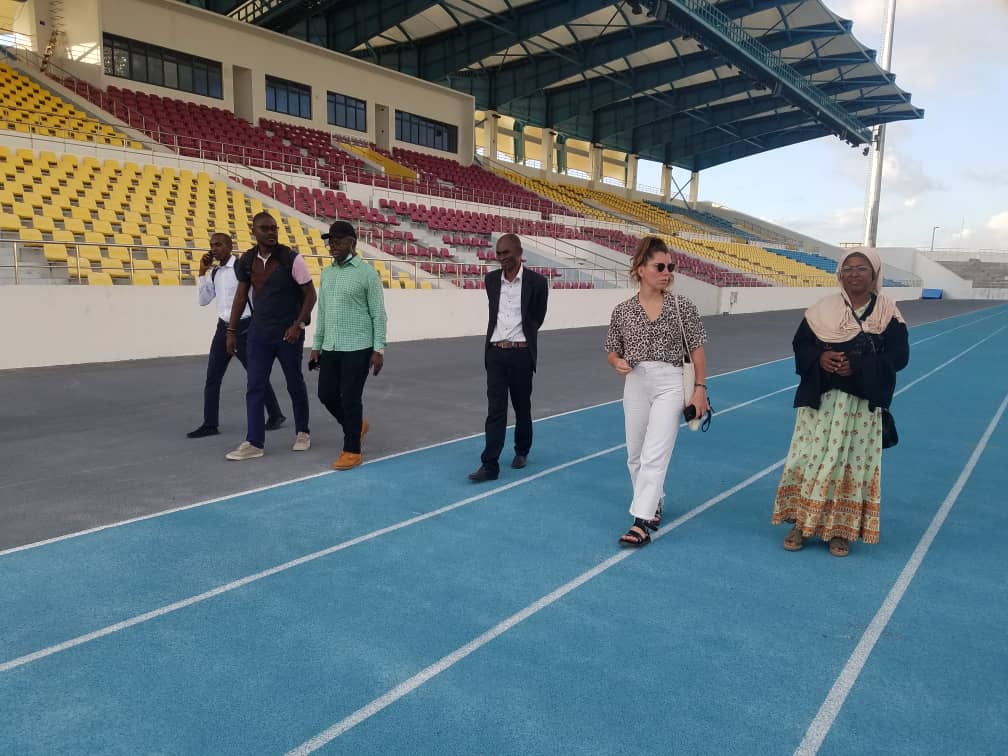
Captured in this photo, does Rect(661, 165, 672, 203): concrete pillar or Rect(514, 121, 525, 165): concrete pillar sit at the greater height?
Rect(514, 121, 525, 165): concrete pillar

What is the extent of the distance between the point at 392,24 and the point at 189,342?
23286 millimetres

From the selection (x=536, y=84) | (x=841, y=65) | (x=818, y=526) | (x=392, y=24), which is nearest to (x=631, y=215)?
(x=536, y=84)

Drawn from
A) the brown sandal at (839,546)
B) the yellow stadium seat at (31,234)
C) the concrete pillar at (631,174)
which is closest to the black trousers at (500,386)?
the brown sandal at (839,546)

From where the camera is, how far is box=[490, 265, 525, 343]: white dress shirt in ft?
18.7

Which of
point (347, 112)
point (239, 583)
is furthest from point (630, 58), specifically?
point (239, 583)

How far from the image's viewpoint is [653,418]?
4289 millimetres

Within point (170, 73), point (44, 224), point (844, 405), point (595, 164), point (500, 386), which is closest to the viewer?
point (844, 405)

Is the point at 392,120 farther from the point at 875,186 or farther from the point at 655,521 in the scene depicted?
the point at 875,186

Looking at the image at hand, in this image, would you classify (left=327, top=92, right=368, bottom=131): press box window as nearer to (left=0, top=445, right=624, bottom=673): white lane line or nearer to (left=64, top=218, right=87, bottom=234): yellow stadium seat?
(left=64, top=218, right=87, bottom=234): yellow stadium seat

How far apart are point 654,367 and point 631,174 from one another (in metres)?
53.2

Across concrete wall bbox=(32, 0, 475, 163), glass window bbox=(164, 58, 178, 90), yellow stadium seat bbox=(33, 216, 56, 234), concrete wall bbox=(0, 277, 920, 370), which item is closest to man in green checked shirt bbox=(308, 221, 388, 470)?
concrete wall bbox=(0, 277, 920, 370)

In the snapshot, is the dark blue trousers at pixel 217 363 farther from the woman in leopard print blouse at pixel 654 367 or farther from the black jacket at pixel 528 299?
the woman in leopard print blouse at pixel 654 367

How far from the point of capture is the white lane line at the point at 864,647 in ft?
8.48

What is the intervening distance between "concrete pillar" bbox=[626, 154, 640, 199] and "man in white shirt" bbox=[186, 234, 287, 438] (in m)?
50.0
